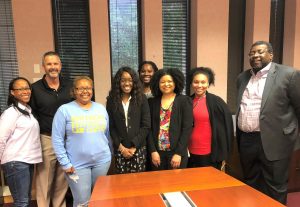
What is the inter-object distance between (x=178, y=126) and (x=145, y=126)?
10.8 inches

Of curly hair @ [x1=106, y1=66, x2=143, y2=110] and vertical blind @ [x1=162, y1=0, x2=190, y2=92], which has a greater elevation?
vertical blind @ [x1=162, y1=0, x2=190, y2=92]

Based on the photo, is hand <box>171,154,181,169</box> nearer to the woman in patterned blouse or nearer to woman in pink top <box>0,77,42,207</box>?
the woman in patterned blouse

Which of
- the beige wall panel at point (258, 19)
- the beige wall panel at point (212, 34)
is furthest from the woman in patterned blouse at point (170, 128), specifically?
the beige wall panel at point (258, 19)

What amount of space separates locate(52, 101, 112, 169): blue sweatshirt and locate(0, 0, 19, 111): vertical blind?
1936 mm

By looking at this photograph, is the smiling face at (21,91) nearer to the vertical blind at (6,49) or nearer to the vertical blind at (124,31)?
the vertical blind at (6,49)

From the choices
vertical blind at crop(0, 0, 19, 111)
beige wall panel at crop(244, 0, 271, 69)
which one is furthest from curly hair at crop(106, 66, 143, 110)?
beige wall panel at crop(244, 0, 271, 69)

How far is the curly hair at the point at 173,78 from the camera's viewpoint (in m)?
2.46

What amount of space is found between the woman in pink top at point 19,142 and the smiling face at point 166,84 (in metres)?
1.10

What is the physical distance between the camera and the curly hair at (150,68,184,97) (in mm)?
2455

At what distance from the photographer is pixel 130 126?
2.33 m

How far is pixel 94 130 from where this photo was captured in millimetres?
2168

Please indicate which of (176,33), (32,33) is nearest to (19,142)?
(32,33)

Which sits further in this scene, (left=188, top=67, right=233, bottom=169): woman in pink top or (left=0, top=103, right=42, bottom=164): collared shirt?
(left=188, top=67, right=233, bottom=169): woman in pink top

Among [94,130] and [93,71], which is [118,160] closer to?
[94,130]
